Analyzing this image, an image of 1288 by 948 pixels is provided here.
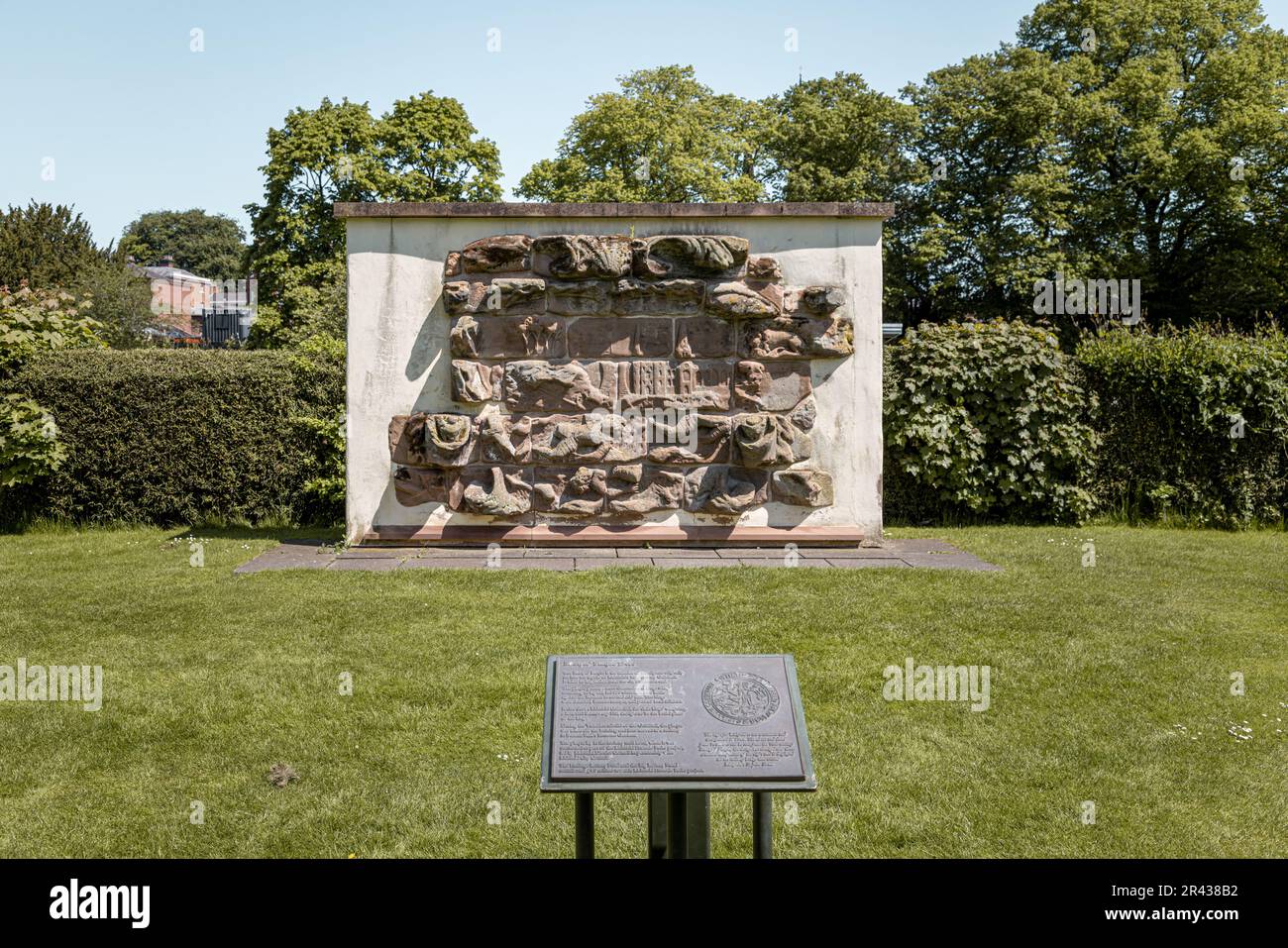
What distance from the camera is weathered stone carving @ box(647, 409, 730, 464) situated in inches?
396

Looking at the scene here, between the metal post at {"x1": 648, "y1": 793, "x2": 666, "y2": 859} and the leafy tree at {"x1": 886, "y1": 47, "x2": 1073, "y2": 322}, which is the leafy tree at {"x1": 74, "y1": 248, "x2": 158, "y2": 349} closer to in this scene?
the leafy tree at {"x1": 886, "y1": 47, "x2": 1073, "y2": 322}

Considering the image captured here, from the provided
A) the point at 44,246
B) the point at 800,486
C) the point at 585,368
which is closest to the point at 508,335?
the point at 585,368

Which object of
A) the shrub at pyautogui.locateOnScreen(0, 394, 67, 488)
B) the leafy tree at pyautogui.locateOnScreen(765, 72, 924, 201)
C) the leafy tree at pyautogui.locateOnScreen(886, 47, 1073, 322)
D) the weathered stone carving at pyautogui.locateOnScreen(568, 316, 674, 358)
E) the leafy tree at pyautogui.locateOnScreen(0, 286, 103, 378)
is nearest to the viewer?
the weathered stone carving at pyautogui.locateOnScreen(568, 316, 674, 358)

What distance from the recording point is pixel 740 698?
3592 millimetres

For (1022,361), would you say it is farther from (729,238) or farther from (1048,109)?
(1048,109)

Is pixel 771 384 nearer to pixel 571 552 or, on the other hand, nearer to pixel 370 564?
pixel 571 552

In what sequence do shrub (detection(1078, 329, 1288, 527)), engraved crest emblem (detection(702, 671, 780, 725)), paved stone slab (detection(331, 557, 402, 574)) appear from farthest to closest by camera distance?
shrub (detection(1078, 329, 1288, 527)) → paved stone slab (detection(331, 557, 402, 574)) → engraved crest emblem (detection(702, 671, 780, 725))

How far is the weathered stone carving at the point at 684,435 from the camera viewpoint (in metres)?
10.0

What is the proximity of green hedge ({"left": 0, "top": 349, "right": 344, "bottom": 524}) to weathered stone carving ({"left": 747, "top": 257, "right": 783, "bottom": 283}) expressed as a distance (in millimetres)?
4758

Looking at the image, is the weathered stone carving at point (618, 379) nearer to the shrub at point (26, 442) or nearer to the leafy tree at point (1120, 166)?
the shrub at point (26, 442)

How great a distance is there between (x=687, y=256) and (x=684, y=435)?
5.56 ft

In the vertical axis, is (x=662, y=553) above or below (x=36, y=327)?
below

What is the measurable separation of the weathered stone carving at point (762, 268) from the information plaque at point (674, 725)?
22.4 ft

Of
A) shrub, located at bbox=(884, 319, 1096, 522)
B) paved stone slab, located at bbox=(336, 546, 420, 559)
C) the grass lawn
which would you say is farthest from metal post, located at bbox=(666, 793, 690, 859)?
shrub, located at bbox=(884, 319, 1096, 522)
